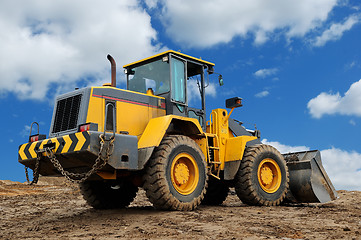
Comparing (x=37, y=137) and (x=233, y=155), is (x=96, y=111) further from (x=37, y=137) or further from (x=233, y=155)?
(x=233, y=155)

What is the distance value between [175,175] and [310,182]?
4246mm

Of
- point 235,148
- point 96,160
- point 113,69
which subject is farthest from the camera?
point 235,148

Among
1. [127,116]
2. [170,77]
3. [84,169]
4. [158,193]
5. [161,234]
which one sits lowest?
[161,234]

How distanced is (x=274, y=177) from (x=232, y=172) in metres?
1.43

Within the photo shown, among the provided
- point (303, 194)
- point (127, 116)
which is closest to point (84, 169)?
point (127, 116)

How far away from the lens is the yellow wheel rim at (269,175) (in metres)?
10.1

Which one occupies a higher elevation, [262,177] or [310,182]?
[262,177]

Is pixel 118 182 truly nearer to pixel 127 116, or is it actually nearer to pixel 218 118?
pixel 127 116

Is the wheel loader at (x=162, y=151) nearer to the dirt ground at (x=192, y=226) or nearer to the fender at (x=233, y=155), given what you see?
the fender at (x=233, y=155)

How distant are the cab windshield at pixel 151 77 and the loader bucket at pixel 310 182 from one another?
171 inches

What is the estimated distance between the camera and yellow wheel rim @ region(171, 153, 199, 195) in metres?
8.05

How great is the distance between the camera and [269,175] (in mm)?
10305

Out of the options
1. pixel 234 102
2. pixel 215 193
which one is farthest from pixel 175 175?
pixel 215 193

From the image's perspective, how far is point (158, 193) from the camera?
7539 mm
